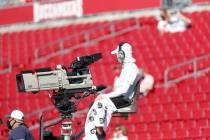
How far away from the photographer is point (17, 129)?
14266 mm

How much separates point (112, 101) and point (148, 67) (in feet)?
25.3

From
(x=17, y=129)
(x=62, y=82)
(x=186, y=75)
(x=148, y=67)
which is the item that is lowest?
(x=17, y=129)

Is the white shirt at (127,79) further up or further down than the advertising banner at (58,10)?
further down

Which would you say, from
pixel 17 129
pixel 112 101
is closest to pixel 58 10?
pixel 17 129

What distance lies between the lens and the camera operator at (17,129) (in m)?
14.2

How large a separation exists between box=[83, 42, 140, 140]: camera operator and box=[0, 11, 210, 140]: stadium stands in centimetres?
369

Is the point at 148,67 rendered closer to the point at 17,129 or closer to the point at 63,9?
the point at 63,9

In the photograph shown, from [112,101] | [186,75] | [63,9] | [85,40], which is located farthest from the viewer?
[63,9]

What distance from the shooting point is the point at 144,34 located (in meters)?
23.7

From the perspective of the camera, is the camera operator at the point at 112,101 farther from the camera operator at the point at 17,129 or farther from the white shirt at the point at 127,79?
the camera operator at the point at 17,129

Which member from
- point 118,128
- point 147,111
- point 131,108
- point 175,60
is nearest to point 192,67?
point 175,60

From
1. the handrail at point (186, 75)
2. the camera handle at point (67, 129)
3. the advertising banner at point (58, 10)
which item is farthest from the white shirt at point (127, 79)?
the advertising banner at point (58, 10)

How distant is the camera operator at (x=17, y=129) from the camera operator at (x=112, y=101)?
0.92 metres

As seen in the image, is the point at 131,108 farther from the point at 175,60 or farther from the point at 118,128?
the point at 175,60
